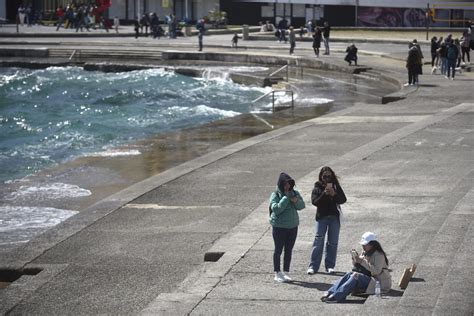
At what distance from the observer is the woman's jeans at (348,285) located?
1286 centimetres

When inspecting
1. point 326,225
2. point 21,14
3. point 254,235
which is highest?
point 21,14

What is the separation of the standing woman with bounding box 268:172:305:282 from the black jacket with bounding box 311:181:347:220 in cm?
31

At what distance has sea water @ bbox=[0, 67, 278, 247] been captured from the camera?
885 inches

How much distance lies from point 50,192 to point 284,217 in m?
10.2

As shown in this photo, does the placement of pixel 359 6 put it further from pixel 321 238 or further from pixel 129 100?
pixel 321 238

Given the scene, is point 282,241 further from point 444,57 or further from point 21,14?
point 21,14

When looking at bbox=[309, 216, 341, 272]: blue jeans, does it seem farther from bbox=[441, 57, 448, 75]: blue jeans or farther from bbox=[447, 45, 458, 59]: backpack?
bbox=[441, 57, 448, 75]: blue jeans

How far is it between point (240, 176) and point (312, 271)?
8184 mm

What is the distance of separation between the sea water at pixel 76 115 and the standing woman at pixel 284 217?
6.21 m

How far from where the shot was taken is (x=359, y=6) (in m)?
79.5

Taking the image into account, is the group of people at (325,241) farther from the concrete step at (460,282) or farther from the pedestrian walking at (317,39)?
the pedestrian walking at (317,39)

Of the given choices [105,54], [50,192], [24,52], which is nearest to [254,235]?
[50,192]

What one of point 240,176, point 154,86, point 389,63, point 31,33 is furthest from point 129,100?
point 31,33

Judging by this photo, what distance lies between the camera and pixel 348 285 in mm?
12906
